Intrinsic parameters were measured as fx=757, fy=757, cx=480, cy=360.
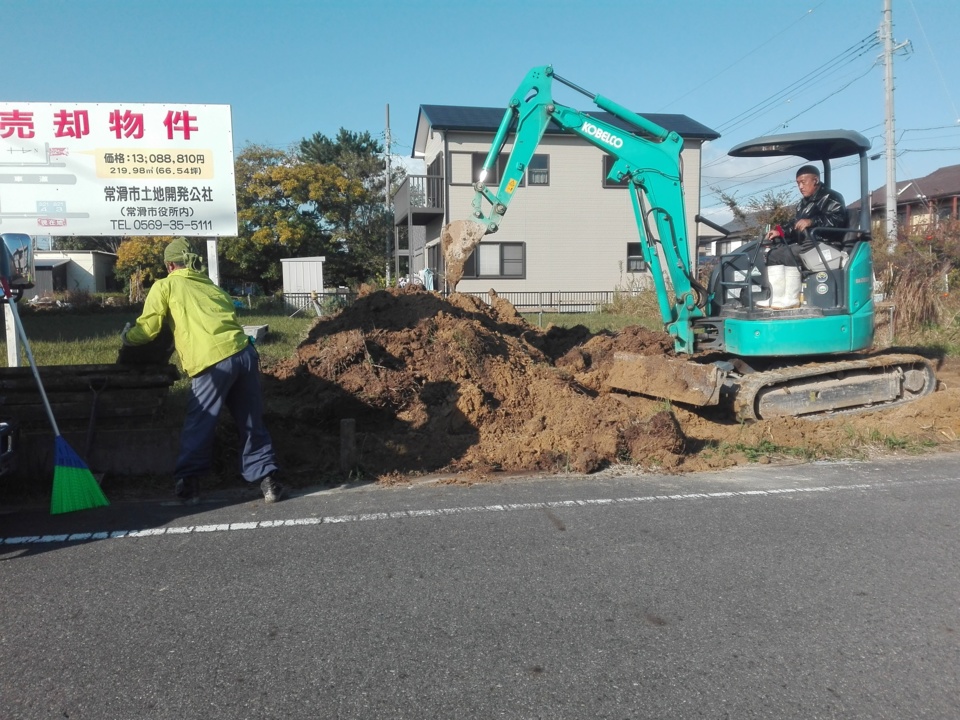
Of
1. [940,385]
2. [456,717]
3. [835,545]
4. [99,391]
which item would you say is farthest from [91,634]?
Answer: [940,385]

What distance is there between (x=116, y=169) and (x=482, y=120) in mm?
20109

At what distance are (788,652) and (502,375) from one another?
5.20 meters

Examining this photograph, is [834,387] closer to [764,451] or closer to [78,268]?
[764,451]

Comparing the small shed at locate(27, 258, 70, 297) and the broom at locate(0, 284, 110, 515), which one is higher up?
the small shed at locate(27, 258, 70, 297)

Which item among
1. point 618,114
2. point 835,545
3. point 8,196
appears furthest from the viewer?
point 618,114

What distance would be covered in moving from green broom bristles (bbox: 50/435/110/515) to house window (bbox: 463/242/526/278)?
22.9 metres

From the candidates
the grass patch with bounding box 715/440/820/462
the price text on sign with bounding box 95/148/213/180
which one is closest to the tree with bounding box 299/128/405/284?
the price text on sign with bounding box 95/148/213/180

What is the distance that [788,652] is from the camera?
11.7ft

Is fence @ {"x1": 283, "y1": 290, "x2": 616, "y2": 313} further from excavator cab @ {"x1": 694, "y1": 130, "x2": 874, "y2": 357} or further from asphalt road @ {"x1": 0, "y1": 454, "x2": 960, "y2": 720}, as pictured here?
asphalt road @ {"x1": 0, "y1": 454, "x2": 960, "y2": 720}

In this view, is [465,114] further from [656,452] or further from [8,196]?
[656,452]

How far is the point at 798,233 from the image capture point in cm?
→ 850

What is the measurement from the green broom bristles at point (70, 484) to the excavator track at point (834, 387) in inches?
247

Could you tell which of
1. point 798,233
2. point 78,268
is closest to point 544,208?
point 798,233

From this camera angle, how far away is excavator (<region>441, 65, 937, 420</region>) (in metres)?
8.38
